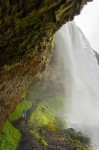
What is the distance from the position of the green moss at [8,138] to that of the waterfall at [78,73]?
135 feet

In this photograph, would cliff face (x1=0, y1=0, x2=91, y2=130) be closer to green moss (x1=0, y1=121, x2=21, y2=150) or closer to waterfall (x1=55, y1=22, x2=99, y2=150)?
green moss (x1=0, y1=121, x2=21, y2=150)

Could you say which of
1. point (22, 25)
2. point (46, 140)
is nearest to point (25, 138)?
point (46, 140)

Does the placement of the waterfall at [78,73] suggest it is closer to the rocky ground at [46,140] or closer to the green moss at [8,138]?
the rocky ground at [46,140]

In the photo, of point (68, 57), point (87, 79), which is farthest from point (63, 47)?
point (87, 79)

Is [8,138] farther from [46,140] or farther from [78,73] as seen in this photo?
[78,73]

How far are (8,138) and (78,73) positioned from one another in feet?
208

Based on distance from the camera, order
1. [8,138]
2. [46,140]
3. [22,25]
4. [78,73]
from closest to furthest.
Result: [22,25], [8,138], [46,140], [78,73]

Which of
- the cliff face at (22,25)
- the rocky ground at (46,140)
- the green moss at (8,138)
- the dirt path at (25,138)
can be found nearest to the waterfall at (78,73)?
the rocky ground at (46,140)

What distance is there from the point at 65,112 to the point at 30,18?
2391 inches

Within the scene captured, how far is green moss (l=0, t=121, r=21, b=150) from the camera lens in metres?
25.6

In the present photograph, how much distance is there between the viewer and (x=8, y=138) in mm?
27531

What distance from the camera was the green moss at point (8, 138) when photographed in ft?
83.9

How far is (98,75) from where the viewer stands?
327 feet

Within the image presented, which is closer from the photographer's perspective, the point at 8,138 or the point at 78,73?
the point at 8,138
